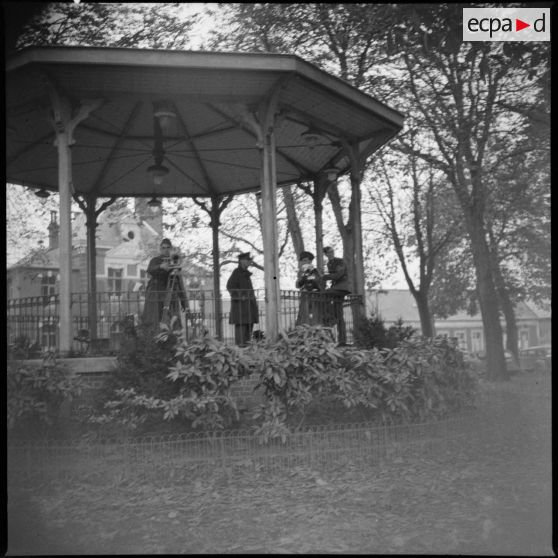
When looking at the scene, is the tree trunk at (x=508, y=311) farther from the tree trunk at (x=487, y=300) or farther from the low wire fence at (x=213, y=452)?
the low wire fence at (x=213, y=452)

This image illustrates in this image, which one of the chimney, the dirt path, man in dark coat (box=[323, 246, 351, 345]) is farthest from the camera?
the chimney

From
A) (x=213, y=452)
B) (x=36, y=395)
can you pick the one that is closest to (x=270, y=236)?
(x=213, y=452)

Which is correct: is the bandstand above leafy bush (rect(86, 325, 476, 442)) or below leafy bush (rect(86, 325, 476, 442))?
above

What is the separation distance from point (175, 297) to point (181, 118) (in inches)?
148

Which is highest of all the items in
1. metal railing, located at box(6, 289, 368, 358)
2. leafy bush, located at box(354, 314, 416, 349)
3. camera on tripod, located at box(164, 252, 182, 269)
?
camera on tripod, located at box(164, 252, 182, 269)

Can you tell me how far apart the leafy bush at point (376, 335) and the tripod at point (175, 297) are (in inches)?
107

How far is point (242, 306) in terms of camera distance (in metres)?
Result: 10.4

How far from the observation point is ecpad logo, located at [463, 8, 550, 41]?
19.4 ft

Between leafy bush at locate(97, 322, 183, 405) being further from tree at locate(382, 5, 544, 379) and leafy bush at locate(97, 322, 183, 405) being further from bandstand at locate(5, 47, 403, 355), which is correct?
tree at locate(382, 5, 544, 379)

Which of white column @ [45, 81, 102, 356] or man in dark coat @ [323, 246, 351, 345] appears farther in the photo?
man in dark coat @ [323, 246, 351, 345]

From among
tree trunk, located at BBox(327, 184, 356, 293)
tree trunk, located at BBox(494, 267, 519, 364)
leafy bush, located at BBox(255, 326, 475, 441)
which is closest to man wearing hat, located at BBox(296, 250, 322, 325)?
leafy bush, located at BBox(255, 326, 475, 441)

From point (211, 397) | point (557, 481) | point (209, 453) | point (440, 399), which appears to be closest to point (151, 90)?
point (211, 397)

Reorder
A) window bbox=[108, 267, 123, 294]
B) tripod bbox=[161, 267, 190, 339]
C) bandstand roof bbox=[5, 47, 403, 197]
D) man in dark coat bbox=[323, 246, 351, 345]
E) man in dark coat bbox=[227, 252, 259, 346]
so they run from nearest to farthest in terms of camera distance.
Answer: bandstand roof bbox=[5, 47, 403, 197]
tripod bbox=[161, 267, 190, 339]
man in dark coat bbox=[227, 252, 259, 346]
man in dark coat bbox=[323, 246, 351, 345]
window bbox=[108, 267, 123, 294]

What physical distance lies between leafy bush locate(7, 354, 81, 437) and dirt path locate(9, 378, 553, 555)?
36.3 inches
